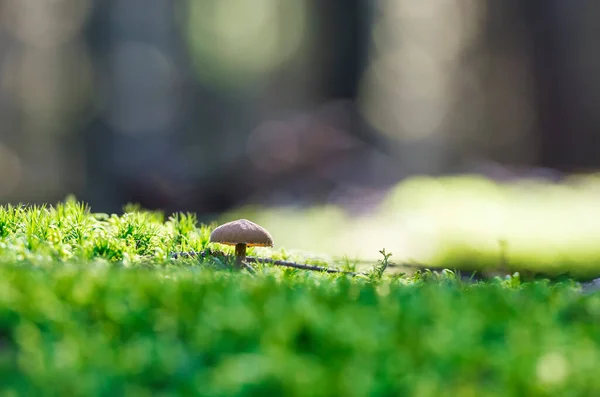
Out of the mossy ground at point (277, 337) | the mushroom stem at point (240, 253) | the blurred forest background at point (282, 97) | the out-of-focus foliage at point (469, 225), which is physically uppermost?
the blurred forest background at point (282, 97)

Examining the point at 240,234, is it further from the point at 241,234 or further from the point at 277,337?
the point at 277,337

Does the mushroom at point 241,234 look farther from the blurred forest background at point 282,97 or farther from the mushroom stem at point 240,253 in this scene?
the blurred forest background at point 282,97

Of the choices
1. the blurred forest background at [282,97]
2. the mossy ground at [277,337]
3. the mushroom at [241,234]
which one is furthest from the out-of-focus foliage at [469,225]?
the mossy ground at [277,337]

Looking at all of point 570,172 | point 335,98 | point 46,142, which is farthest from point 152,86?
point 570,172

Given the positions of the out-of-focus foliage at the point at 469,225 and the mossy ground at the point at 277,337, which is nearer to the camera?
the mossy ground at the point at 277,337

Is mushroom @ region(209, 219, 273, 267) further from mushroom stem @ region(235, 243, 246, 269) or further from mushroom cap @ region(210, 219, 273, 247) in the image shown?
mushroom stem @ region(235, 243, 246, 269)
